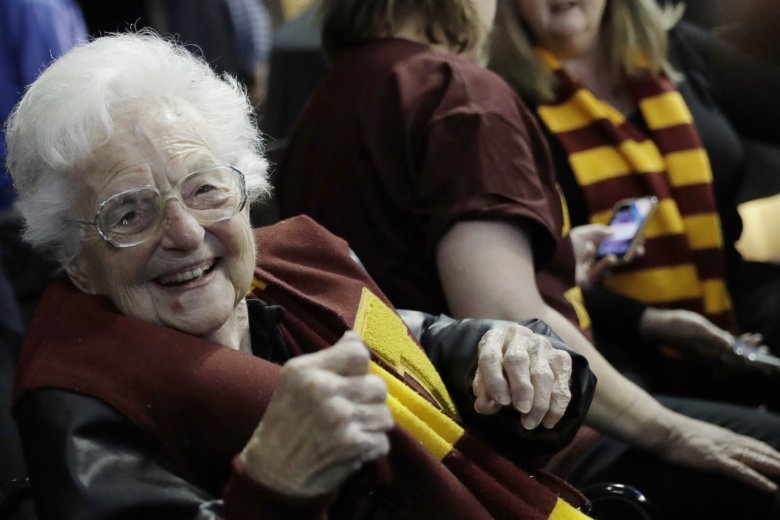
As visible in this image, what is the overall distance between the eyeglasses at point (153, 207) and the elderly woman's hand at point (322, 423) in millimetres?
463

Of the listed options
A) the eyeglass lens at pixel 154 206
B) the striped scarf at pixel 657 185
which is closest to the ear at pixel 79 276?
the eyeglass lens at pixel 154 206

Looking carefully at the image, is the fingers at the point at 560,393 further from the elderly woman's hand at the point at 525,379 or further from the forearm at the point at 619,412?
the forearm at the point at 619,412

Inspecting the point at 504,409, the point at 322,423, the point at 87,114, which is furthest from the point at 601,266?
the point at 322,423

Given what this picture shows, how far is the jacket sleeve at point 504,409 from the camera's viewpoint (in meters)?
1.93

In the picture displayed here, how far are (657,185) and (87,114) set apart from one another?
1.72 metres

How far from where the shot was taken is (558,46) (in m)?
3.13

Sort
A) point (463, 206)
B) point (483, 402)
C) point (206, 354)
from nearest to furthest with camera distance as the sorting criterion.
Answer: point (206, 354) → point (483, 402) → point (463, 206)

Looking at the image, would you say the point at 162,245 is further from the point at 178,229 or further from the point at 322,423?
the point at 322,423

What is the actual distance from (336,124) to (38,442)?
0.99 meters

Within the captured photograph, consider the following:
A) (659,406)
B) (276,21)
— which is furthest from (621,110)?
(276,21)

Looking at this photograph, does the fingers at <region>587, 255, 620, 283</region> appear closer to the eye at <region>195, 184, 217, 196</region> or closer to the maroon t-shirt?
the maroon t-shirt

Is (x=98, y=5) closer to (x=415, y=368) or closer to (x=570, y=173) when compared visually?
(x=570, y=173)

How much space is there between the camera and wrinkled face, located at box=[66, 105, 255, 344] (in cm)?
173

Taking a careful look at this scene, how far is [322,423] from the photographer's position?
4.46 feet
